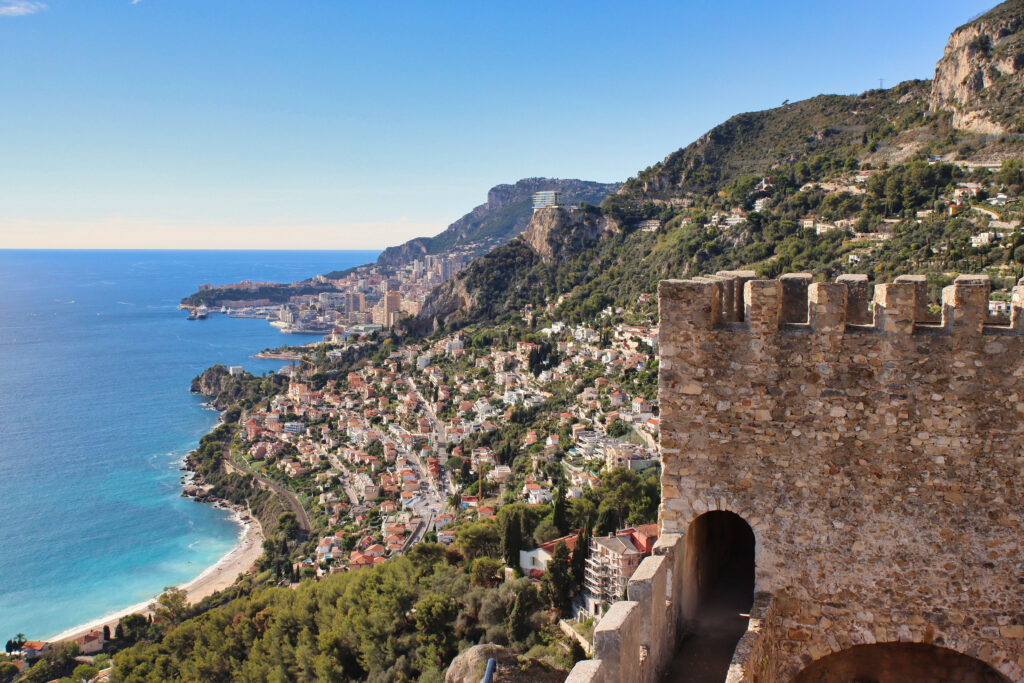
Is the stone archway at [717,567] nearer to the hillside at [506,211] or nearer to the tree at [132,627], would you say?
the tree at [132,627]

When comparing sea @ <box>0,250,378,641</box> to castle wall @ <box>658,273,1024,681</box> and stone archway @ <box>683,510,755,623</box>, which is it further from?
castle wall @ <box>658,273,1024,681</box>

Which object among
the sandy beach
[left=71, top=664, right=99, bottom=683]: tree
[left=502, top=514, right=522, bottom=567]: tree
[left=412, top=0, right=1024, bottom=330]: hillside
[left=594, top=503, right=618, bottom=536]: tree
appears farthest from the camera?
[left=412, top=0, right=1024, bottom=330]: hillside

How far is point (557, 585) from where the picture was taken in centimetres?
1758

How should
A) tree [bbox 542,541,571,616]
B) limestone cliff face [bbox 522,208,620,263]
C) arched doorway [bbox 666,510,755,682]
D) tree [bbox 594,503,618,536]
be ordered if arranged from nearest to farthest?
arched doorway [bbox 666,510,755,682]
tree [bbox 542,541,571,616]
tree [bbox 594,503,618,536]
limestone cliff face [bbox 522,208,620,263]

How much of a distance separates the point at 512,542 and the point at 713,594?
16.8m

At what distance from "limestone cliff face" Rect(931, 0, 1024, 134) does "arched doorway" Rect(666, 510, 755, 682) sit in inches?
2133

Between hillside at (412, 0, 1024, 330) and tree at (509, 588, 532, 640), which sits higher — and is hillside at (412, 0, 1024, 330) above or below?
above

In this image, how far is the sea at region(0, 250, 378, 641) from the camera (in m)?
37.8

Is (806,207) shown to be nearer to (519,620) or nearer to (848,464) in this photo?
(519,620)

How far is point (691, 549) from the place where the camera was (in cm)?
397

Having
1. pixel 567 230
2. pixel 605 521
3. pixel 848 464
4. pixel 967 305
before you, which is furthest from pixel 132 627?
pixel 567 230

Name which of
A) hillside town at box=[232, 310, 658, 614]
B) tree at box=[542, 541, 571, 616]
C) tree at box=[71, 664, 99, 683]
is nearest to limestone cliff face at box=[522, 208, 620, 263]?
hillside town at box=[232, 310, 658, 614]

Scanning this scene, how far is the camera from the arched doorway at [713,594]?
11.7 feet

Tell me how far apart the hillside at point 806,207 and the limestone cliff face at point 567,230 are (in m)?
0.17
